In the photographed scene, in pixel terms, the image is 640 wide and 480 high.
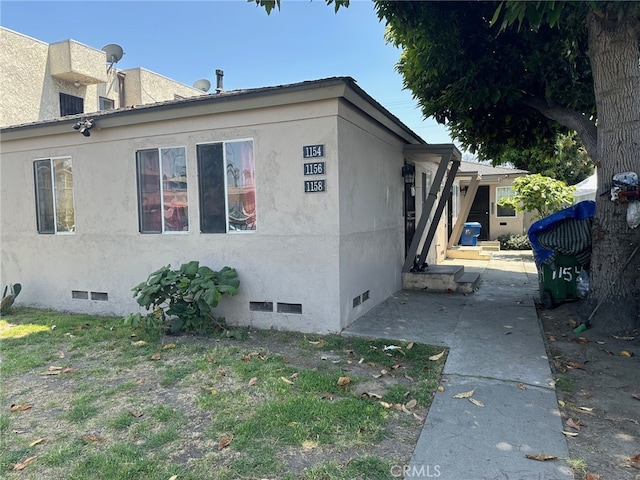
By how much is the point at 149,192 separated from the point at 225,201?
1.51m

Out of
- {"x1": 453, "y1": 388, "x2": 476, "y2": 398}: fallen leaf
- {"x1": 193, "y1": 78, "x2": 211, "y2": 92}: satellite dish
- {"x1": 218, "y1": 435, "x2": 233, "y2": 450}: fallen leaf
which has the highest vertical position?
{"x1": 193, "y1": 78, "x2": 211, "y2": 92}: satellite dish

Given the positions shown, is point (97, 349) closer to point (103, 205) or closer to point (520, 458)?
point (103, 205)

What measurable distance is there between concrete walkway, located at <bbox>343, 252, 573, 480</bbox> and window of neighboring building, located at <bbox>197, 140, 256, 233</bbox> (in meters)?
2.32

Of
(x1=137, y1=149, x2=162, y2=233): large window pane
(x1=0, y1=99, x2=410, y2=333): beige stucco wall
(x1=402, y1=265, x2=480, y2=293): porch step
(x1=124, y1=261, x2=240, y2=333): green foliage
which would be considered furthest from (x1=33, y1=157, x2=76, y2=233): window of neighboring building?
(x1=402, y1=265, x2=480, y2=293): porch step

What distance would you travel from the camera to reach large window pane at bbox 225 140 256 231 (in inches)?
246

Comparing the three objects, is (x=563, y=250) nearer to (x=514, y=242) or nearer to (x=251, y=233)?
(x=251, y=233)

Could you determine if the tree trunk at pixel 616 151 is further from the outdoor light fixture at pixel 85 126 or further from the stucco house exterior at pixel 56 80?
the stucco house exterior at pixel 56 80

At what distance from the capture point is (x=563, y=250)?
6715 millimetres

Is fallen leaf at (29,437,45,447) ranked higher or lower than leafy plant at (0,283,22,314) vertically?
lower

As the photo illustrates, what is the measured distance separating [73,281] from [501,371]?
7.22 metres

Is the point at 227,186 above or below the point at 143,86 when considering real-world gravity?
below

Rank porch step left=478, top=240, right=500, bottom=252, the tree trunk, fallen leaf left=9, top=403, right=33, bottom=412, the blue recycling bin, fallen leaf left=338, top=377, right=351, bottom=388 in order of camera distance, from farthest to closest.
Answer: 1. porch step left=478, top=240, right=500, bottom=252
2. the blue recycling bin
3. the tree trunk
4. fallen leaf left=338, top=377, right=351, bottom=388
5. fallen leaf left=9, top=403, right=33, bottom=412

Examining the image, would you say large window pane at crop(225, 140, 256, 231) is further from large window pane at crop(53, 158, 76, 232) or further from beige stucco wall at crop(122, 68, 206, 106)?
beige stucco wall at crop(122, 68, 206, 106)

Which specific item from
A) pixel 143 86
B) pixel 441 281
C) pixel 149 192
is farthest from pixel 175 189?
pixel 143 86
